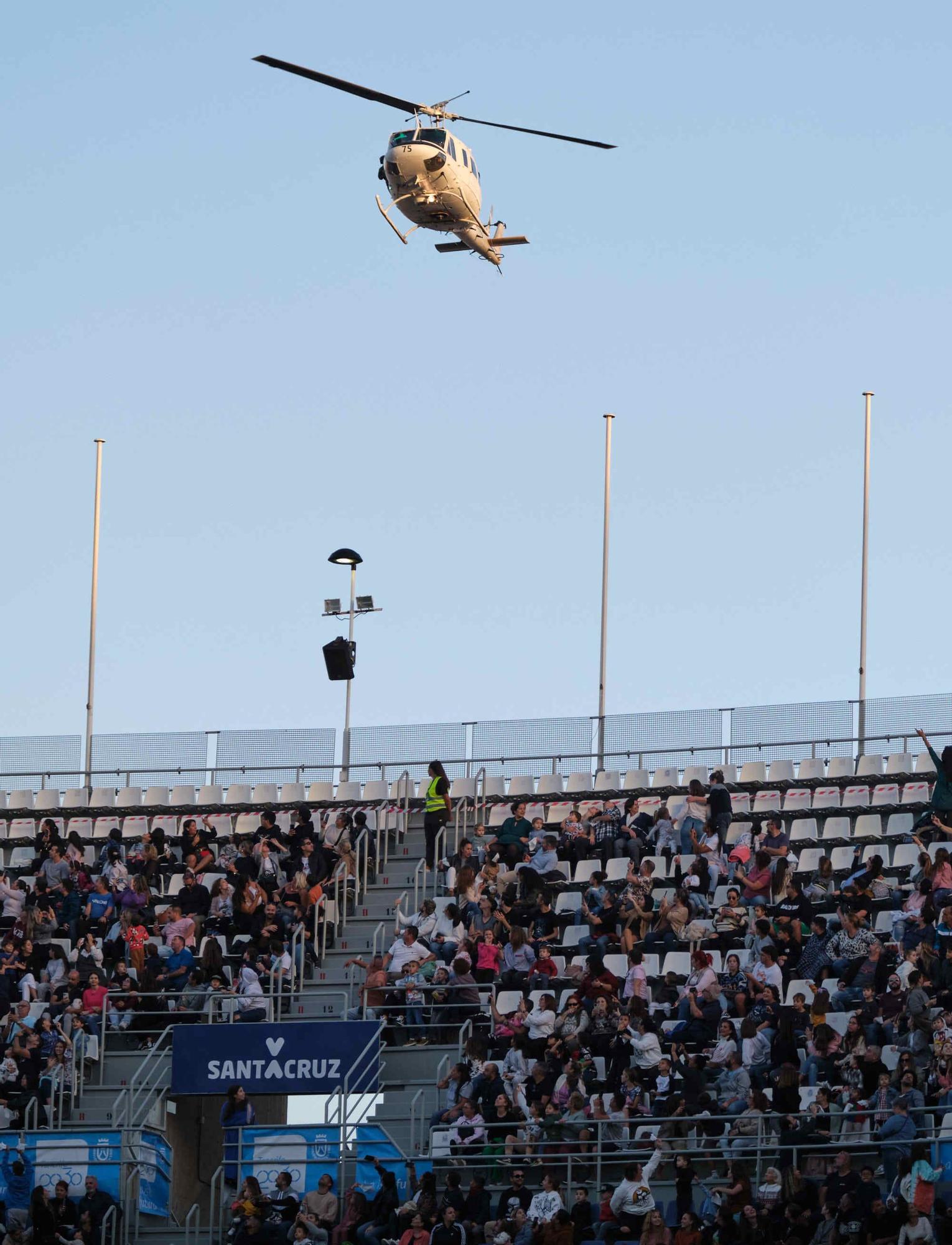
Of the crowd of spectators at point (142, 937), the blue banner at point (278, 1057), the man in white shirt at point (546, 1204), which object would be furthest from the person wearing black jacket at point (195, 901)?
the man in white shirt at point (546, 1204)

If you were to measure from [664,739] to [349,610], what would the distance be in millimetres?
6089

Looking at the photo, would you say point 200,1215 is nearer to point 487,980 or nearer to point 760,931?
point 487,980

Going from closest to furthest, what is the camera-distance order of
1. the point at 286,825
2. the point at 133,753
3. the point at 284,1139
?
the point at 284,1139 < the point at 286,825 < the point at 133,753

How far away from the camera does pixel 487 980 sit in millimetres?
29391

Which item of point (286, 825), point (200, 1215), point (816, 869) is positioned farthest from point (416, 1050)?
point (286, 825)

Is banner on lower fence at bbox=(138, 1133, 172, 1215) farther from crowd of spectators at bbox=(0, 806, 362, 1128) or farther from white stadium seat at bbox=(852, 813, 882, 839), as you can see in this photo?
white stadium seat at bbox=(852, 813, 882, 839)

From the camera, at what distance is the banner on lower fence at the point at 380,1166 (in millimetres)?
25781

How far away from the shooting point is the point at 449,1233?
950 inches

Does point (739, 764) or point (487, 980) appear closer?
point (487, 980)

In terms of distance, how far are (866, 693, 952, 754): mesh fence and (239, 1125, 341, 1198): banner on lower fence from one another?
12.2 meters

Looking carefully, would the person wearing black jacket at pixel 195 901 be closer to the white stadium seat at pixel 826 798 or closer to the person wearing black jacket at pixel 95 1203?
the person wearing black jacket at pixel 95 1203

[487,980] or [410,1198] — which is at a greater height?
[487,980]

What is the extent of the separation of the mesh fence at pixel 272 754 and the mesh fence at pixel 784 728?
7069mm

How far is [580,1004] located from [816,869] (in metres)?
5.26
